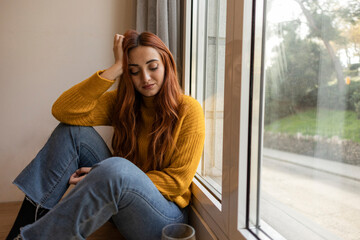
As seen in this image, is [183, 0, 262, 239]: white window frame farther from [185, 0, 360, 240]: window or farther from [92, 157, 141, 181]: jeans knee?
[92, 157, 141, 181]: jeans knee

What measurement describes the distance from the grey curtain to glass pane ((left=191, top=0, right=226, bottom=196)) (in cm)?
12

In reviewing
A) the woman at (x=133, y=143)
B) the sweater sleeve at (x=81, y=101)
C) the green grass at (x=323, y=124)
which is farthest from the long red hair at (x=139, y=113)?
the green grass at (x=323, y=124)

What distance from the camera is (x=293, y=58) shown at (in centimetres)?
73

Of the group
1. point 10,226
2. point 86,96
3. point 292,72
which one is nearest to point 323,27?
point 292,72

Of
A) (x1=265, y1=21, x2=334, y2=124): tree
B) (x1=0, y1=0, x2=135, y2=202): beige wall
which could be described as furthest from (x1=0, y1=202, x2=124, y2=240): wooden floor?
(x1=265, y1=21, x2=334, y2=124): tree

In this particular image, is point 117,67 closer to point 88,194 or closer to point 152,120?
point 152,120

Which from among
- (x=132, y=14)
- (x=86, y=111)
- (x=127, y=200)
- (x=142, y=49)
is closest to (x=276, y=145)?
(x=127, y=200)

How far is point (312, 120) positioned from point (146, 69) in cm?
80

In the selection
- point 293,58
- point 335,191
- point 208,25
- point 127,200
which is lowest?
point 127,200

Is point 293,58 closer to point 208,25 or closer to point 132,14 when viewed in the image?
A: point 208,25

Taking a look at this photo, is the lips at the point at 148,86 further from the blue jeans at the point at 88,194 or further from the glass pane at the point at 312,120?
the glass pane at the point at 312,120

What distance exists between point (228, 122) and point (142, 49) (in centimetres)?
54

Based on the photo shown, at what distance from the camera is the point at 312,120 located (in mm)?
660

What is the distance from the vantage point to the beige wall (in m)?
1.93
